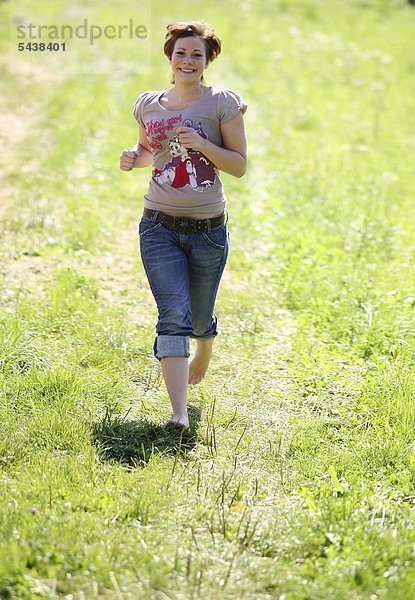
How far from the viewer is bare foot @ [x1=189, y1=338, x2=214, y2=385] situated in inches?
194

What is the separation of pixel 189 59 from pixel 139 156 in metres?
0.60

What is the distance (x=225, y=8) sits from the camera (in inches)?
763

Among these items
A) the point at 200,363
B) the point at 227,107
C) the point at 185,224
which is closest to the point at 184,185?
the point at 185,224

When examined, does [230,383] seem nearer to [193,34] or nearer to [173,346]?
[173,346]

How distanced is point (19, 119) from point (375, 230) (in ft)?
19.0

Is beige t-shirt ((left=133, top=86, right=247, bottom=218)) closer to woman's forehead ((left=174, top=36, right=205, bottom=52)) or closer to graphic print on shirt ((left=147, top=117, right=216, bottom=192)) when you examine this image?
graphic print on shirt ((left=147, top=117, right=216, bottom=192))

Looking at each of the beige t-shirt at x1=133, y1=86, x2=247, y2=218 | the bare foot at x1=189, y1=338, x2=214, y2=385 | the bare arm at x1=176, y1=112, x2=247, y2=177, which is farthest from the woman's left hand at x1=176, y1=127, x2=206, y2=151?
the bare foot at x1=189, y1=338, x2=214, y2=385

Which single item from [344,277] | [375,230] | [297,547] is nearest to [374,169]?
[375,230]

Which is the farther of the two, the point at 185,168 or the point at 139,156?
the point at 139,156

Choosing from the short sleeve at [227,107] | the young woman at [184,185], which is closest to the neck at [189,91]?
the young woman at [184,185]

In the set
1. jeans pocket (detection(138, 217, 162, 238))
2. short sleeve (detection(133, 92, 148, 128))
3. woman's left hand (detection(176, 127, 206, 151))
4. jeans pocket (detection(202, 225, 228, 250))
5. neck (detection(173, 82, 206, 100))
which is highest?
→ neck (detection(173, 82, 206, 100))

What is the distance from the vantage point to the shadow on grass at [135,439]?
4.11m

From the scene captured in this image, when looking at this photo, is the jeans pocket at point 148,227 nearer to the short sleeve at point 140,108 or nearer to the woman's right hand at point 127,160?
the woman's right hand at point 127,160

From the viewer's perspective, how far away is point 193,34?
444cm
